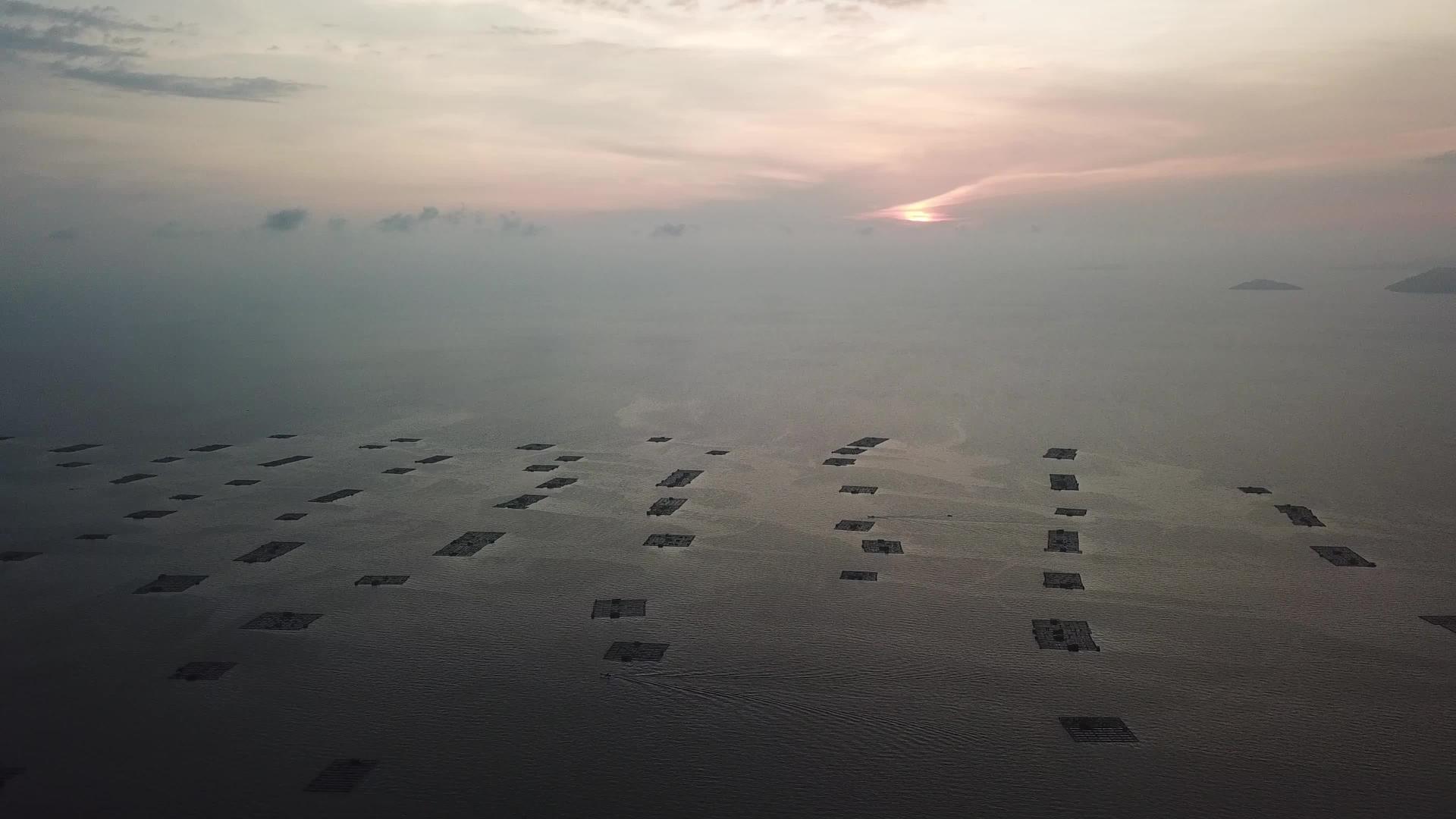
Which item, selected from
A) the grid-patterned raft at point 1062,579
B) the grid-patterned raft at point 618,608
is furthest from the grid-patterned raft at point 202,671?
the grid-patterned raft at point 1062,579

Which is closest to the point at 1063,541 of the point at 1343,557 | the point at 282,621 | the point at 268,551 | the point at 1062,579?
the point at 1062,579

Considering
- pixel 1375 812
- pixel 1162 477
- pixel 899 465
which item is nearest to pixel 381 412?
pixel 899 465

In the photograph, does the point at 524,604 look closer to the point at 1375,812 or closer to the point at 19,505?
the point at 1375,812

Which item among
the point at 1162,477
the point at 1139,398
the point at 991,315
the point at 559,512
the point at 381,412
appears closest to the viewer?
the point at 559,512

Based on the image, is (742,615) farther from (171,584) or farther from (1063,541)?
(171,584)

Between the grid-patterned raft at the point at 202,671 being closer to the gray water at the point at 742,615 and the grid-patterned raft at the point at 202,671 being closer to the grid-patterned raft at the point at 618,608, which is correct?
the gray water at the point at 742,615
